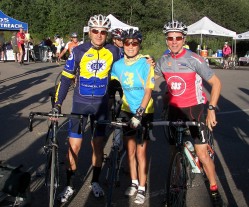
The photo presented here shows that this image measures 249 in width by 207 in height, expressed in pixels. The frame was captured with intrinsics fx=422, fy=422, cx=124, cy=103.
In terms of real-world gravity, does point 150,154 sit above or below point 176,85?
below

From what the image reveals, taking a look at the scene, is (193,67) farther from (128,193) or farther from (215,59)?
(215,59)

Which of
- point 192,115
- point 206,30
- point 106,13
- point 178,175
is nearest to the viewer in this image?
point 178,175

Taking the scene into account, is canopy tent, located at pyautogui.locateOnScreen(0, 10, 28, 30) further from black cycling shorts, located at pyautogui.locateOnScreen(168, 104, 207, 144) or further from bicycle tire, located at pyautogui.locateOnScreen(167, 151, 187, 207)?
bicycle tire, located at pyautogui.locateOnScreen(167, 151, 187, 207)

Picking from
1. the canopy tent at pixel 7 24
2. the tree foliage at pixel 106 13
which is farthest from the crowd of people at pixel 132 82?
the tree foliage at pixel 106 13

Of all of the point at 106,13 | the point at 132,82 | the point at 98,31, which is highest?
the point at 106,13

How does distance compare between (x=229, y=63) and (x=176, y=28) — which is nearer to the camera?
(x=176, y=28)

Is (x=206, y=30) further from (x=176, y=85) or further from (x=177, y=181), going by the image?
(x=177, y=181)

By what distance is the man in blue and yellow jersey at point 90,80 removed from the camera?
4.82 m

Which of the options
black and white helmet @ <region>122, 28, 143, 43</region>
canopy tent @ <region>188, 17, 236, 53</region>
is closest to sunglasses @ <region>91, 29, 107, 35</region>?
black and white helmet @ <region>122, 28, 143, 43</region>

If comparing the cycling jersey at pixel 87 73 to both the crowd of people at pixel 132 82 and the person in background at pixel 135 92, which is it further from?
the person in background at pixel 135 92

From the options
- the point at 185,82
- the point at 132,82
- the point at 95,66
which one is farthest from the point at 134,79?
the point at 185,82

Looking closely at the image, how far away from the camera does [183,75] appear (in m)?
4.69

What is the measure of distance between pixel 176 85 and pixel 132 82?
1.64ft

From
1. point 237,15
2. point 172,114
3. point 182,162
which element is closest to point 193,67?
point 172,114
